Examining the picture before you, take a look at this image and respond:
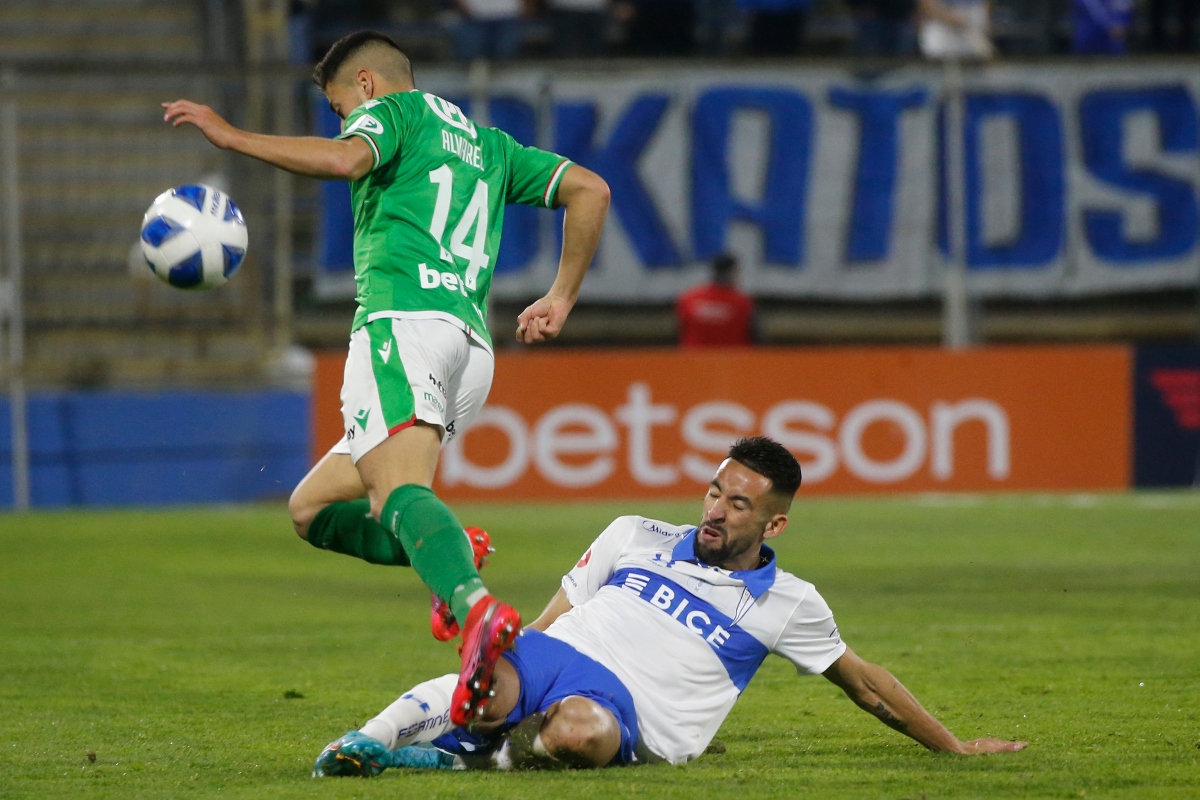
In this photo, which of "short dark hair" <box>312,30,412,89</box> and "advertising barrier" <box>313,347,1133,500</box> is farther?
"advertising barrier" <box>313,347,1133,500</box>

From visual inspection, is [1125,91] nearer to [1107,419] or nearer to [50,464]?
[1107,419]

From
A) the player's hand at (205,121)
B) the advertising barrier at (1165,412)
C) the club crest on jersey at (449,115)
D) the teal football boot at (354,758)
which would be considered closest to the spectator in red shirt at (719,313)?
the advertising barrier at (1165,412)

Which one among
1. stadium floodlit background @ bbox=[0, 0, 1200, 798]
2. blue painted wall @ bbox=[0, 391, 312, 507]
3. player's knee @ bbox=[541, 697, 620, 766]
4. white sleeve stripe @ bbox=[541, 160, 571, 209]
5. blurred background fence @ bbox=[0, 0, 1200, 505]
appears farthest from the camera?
blurred background fence @ bbox=[0, 0, 1200, 505]

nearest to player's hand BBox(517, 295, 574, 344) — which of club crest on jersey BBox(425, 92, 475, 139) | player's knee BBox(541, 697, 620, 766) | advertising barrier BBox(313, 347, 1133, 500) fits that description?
club crest on jersey BBox(425, 92, 475, 139)

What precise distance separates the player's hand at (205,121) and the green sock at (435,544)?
1053mm

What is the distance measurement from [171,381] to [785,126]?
6.10 meters

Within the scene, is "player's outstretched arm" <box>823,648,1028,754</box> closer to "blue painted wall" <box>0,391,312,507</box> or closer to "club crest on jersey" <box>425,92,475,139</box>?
"club crest on jersey" <box>425,92,475,139</box>

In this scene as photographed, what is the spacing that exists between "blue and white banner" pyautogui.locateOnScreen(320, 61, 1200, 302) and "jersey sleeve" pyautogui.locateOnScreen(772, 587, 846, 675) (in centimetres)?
1099

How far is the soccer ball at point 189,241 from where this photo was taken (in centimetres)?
516

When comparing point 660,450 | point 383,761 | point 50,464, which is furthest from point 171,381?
point 383,761

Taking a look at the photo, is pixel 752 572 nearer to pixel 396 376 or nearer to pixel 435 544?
pixel 435 544

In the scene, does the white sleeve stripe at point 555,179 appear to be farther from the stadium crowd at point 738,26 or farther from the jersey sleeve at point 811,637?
the stadium crowd at point 738,26

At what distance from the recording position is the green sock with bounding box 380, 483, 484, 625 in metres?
4.39

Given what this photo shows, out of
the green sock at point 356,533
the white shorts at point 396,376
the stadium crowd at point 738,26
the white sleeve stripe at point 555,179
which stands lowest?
the green sock at point 356,533
